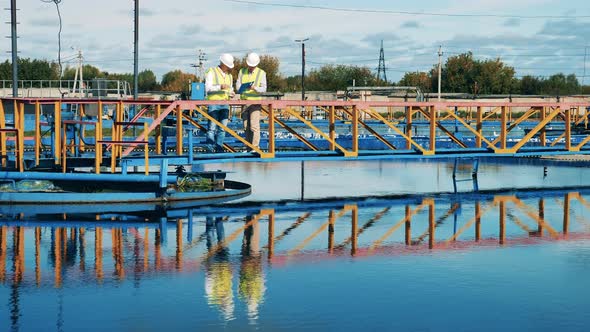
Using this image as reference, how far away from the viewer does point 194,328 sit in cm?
718

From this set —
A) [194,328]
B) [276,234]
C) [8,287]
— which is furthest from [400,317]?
[276,234]

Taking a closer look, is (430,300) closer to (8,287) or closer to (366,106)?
(8,287)

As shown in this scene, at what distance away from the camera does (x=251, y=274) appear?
370 inches

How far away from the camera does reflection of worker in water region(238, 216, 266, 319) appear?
320 inches

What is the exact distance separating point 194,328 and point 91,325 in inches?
32.9

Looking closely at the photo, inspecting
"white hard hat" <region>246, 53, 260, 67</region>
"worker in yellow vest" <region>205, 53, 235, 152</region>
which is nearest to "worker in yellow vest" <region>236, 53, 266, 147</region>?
"white hard hat" <region>246, 53, 260, 67</region>

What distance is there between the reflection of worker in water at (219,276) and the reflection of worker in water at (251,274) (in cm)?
14

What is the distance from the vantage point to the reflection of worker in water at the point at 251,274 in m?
8.13

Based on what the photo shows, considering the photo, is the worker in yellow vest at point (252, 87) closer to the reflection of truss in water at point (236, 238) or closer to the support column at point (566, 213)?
the reflection of truss in water at point (236, 238)

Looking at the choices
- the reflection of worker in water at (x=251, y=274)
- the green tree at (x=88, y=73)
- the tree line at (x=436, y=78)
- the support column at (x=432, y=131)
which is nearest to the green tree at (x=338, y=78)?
the tree line at (x=436, y=78)

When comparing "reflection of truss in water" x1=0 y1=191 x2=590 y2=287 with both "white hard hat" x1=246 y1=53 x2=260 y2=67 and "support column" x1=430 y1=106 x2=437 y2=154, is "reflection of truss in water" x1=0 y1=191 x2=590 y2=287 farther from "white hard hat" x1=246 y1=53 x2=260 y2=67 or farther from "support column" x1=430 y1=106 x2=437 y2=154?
"support column" x1=430 y1=106 x2=437 y2=154

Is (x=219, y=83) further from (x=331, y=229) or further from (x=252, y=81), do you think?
(x=331, y=229)

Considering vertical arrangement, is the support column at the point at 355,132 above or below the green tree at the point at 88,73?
below

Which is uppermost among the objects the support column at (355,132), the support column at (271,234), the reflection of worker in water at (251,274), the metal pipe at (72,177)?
the support column at (355,132)
